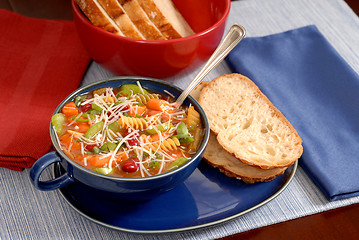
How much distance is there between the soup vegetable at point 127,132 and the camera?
1693mm

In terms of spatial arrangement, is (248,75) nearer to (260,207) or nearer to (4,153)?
(260,207)

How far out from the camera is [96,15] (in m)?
2.18

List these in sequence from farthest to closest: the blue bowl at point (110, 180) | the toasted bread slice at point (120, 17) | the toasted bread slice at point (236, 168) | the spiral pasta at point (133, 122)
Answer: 1. the toasted bread slice at point (120, 17)
2. the toasted bread slice at point (236, 168)
3. the spiral pasta at point (133, 122)
4. the blue bowl at point (110, 180)

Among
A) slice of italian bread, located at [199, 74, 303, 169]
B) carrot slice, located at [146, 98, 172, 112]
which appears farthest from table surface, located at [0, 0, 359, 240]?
carrot slice, located at [146, 98, 172, 112]

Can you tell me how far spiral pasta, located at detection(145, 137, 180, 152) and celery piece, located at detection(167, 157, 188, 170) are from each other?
0.08m

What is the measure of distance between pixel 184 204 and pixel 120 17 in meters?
1.04

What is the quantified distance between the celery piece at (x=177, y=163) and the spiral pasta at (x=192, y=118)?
0.22m

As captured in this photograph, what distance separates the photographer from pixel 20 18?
2857mm

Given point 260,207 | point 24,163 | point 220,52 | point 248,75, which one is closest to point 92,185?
point 24,163

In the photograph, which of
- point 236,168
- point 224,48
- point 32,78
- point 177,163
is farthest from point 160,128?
point 32,78

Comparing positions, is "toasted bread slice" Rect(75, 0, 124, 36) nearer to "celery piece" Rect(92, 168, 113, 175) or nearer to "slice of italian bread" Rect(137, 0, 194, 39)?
"slice of italian bread" Rect(137, 0, 194, 39)

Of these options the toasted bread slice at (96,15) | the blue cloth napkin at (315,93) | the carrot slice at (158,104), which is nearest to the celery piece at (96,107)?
the carrot slice at (158,104)

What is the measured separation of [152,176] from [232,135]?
639mm

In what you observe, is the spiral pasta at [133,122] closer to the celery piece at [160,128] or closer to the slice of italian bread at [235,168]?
the celery piece at [160,128]
